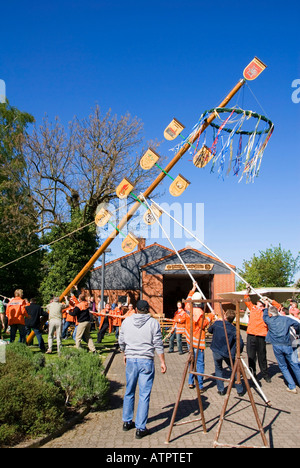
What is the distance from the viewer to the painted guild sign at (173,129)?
888cm

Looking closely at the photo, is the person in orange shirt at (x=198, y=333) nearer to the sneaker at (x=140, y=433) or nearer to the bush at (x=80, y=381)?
the bush at (x=80, y=381)

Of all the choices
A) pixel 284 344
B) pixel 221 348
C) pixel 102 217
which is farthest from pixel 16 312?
pixel 284 344

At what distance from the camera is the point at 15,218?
22.1 metres

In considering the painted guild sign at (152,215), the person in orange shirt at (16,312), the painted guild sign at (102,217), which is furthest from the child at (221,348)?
the person in orange shirt at (16,312)

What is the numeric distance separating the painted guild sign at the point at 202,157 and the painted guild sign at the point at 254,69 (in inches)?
72.8

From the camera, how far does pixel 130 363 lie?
5.12m

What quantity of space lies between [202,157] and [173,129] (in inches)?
39.4

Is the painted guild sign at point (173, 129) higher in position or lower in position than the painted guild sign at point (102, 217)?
higher

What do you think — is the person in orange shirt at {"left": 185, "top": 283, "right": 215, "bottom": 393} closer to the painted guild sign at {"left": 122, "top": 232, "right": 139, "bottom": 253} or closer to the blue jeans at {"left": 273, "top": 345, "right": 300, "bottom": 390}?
the blue jeans at {"left": 273, "top": 345, "right": 300, "bottom": 390}

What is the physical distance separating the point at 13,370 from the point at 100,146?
20123 millimetres

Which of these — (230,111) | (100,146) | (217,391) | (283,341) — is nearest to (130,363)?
(217,391)

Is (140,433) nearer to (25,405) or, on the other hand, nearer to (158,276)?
(25,405)
